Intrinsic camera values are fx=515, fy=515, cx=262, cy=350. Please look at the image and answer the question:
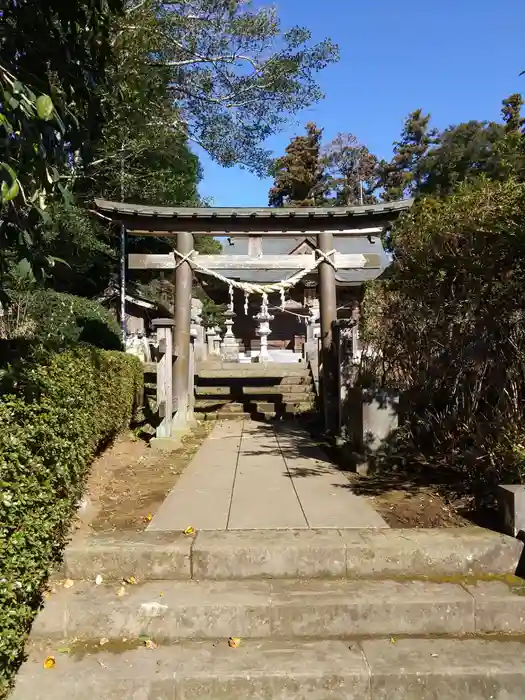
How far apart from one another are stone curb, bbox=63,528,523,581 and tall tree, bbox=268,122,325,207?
3804 cm

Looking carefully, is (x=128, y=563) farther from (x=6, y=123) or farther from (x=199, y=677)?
(x=6, y=123)

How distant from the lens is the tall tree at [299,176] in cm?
4075

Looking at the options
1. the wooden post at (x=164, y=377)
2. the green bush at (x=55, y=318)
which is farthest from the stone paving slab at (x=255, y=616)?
the green bush at (x=55, y=318)

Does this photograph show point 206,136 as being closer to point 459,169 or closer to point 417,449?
point 417,449

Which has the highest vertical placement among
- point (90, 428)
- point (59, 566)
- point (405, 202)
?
point (405, 202)

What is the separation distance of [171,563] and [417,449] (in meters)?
3.50

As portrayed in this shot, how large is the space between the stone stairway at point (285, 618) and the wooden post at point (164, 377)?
384cm

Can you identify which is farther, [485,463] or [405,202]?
[405,202]

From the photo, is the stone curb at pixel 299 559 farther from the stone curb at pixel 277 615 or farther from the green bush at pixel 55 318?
the green bush at pixel 55 318

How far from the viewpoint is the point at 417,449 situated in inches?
234

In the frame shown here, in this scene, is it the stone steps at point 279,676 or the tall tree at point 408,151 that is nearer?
the stone steps at point 279,676

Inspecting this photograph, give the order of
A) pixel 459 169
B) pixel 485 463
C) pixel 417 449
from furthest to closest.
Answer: pixel 459 169
pixel 417 449
pixel 485 463

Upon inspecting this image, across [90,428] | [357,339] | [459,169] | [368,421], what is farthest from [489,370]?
[459,169]

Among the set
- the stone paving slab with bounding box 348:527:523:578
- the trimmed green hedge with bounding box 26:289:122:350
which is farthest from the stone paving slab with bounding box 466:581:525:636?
the trimmed green hedge with bounding box 26:289:122:350
